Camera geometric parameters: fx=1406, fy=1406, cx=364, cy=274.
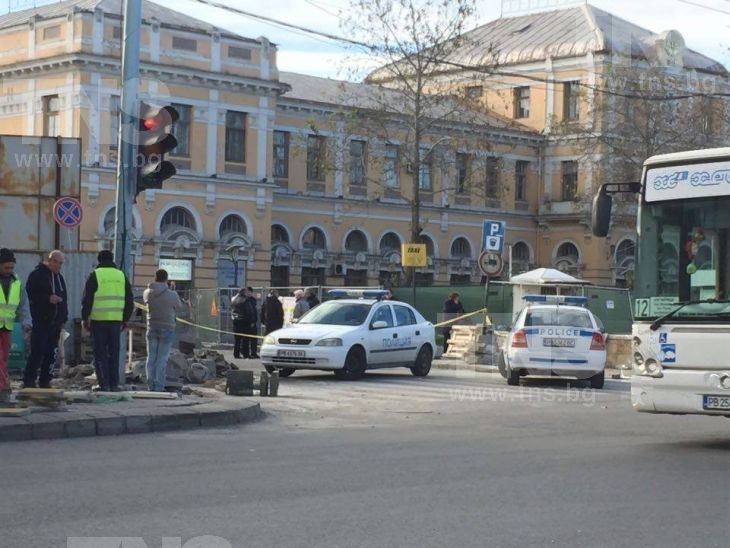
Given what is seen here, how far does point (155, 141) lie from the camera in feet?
58.6

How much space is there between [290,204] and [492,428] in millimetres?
49735

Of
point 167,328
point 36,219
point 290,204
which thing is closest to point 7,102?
point 290,204

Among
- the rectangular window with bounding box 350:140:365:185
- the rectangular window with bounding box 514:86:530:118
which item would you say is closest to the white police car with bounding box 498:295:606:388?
the rectangular window with bounding box 350:140:365:185

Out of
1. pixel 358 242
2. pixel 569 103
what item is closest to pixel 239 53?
pixel 358 242

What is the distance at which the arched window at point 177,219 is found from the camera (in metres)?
59.7

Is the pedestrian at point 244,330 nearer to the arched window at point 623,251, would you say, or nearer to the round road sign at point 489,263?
the round road sign at point 489,263

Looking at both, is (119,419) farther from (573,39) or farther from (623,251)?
(573,39)

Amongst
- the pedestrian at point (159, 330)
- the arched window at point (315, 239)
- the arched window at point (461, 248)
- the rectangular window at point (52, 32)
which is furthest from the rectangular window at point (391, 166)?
the pedestrian at point (159, 330)

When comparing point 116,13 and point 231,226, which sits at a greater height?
point 116,13

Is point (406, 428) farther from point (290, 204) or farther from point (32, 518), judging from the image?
point (290, 204)

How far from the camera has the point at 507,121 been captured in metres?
76.3

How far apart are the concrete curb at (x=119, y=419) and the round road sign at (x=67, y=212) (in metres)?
7.65

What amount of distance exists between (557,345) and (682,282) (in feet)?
36.7

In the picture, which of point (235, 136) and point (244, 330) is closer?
point (244, 330)
